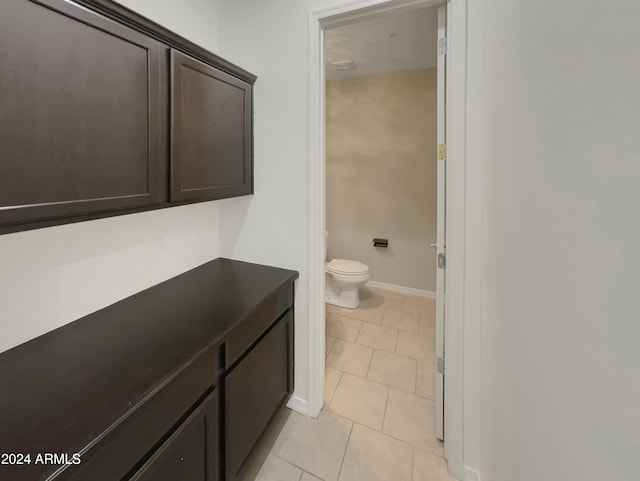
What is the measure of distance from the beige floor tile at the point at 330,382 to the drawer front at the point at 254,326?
28.8 inches

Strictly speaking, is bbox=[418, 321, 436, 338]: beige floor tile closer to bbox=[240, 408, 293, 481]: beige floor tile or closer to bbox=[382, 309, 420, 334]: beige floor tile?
bbox=[382, 309, 420, 334]: beige floor tile

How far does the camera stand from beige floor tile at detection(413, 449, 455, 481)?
1357 mm

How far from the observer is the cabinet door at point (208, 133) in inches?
46.6

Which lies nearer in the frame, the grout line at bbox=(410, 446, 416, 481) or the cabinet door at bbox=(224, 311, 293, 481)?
the cabinet door at bbox=(224, 311, 293, 481)

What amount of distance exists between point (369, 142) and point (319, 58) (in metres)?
1.98

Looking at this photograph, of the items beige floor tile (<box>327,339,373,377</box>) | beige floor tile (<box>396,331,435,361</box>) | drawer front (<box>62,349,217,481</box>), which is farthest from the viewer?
beige floor tile (<box>396,331,435,361</box>)

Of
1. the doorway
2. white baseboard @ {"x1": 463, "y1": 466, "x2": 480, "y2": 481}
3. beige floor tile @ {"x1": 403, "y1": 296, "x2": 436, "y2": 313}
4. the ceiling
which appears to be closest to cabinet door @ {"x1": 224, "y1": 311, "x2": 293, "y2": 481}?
the doorway

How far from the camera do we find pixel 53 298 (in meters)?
1.05

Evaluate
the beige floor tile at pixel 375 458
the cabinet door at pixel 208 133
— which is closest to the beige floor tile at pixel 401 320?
the beige floor tile at pixel 375 458

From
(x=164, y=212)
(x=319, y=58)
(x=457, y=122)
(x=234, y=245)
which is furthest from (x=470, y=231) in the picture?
(x=164, y=212)

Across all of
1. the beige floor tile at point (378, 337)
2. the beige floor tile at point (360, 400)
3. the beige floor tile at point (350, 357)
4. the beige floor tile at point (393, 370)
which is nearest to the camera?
the beige floor tile at point (360, 400)

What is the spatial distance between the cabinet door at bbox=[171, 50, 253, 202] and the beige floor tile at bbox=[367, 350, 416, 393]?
5.22 feet

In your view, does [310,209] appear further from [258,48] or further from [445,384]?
[445,384]

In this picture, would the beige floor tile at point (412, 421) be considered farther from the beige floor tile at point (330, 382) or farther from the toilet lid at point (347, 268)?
the toilet lid at point (347, 268)
